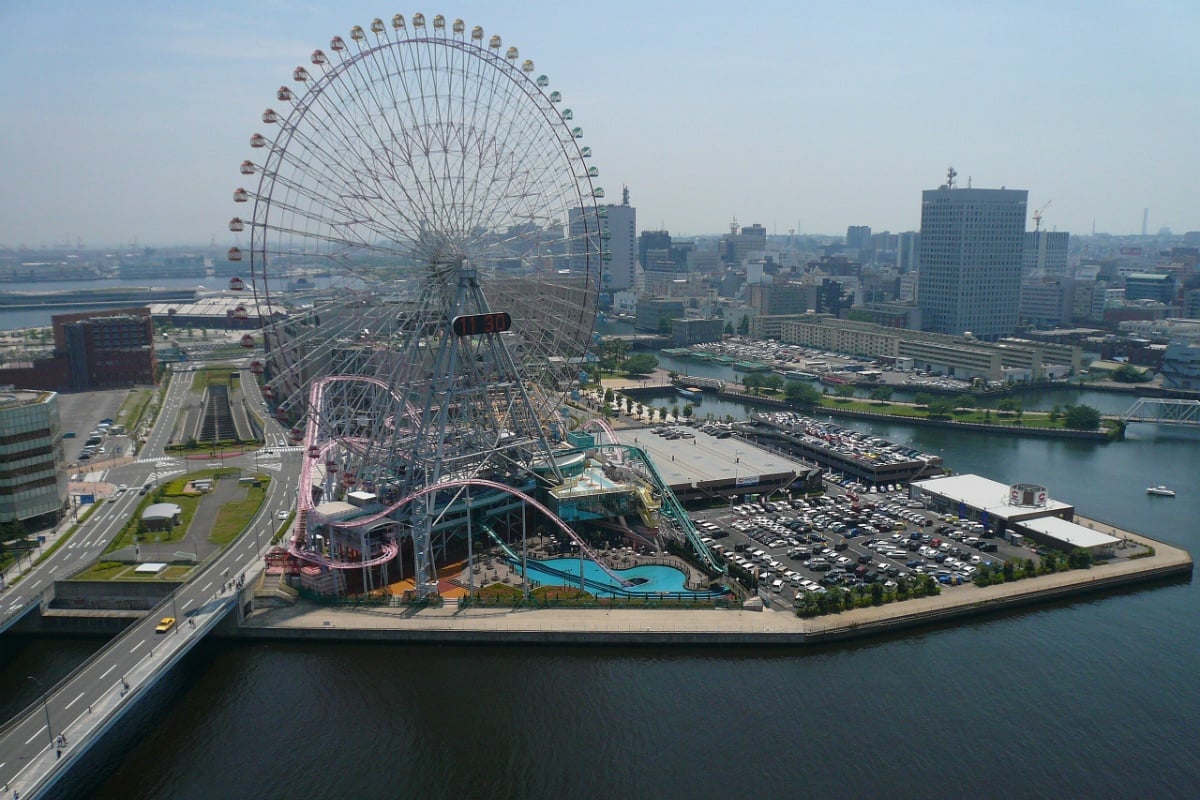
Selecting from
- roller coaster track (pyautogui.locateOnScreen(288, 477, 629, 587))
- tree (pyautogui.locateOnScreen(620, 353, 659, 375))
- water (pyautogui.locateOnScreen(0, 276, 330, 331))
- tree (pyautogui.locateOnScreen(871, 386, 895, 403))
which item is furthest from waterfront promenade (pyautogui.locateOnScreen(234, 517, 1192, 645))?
water (pyautogui.locateOnScreen(0, 276, 330, 331))

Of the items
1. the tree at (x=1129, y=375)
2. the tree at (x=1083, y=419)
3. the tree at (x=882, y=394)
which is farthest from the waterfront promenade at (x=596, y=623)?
the tree at (x=1129, y=375)

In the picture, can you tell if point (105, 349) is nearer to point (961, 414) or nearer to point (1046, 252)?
point (961, 414)

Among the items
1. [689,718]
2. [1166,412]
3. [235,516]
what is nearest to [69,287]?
[235,516]

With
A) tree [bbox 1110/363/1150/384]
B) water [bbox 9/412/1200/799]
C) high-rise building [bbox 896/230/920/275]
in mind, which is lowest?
water [bbox 9/412/1200/799]

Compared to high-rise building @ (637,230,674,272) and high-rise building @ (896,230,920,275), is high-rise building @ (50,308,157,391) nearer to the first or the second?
high-rise building @ (637,230,674,272)

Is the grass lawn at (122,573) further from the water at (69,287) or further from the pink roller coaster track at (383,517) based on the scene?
the water at (69,287)

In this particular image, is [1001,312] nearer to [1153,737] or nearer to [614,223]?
[614,223]
